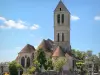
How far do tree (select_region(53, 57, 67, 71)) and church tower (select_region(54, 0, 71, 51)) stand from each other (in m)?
6.85

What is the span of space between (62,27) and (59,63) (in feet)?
43.2

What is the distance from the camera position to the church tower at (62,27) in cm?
8044

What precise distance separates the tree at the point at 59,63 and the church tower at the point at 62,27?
6.85 metres

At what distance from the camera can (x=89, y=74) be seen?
79188mm

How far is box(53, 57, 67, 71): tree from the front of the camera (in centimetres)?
7075

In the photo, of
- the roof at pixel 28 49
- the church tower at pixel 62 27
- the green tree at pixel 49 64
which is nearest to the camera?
the green tree at pixel 49 64

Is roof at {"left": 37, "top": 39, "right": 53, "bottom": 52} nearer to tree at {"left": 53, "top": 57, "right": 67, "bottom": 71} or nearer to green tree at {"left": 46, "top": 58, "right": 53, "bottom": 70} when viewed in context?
green tree at {"left": 46, "top": 58, "right": 53, "bottom": 70}

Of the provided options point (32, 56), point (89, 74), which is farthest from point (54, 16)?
point (89, 74)

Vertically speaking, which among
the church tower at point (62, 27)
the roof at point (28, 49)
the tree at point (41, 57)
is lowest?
the tree at point (41, 57)

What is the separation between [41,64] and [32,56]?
826cm

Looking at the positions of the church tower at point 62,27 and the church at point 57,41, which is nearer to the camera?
the church at point 57,41

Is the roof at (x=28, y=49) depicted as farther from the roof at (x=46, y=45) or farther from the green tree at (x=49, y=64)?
the green tree at (x=49, y=64)

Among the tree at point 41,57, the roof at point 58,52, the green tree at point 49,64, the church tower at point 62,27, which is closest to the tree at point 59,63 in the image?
the green tree at point 49,64

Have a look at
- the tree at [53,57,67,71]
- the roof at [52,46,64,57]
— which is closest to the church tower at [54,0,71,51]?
the roof at [52,46,64,57]
